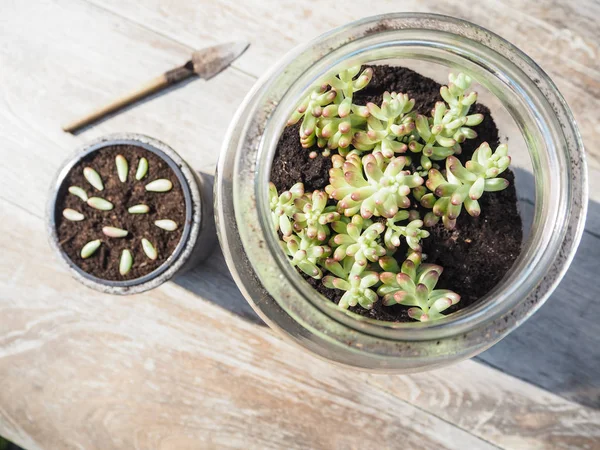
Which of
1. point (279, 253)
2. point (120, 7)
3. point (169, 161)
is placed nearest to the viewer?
point (279, 253)

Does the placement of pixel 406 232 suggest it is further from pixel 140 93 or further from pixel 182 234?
pixel 140 93

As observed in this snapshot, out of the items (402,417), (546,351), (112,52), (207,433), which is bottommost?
(207,433)

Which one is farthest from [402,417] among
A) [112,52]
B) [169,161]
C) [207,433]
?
[112,52]

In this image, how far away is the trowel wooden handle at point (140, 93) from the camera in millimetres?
825

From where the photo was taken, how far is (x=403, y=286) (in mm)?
523

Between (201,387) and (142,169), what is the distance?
35cm

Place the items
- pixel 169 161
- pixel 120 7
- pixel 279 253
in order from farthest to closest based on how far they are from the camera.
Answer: pixel 120 7, pixel 169 161, pixel 279 253

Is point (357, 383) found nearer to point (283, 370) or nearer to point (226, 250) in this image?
point (283, 370)

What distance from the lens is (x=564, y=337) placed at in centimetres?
83

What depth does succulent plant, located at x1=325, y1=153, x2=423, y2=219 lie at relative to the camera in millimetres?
527

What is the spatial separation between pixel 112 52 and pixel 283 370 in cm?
56

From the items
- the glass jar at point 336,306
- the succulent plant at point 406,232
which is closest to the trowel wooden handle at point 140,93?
the glass jar at point 336,306

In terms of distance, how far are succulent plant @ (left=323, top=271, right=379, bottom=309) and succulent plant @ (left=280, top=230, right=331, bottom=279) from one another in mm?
23

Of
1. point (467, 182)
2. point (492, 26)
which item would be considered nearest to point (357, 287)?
point (467, 182)
